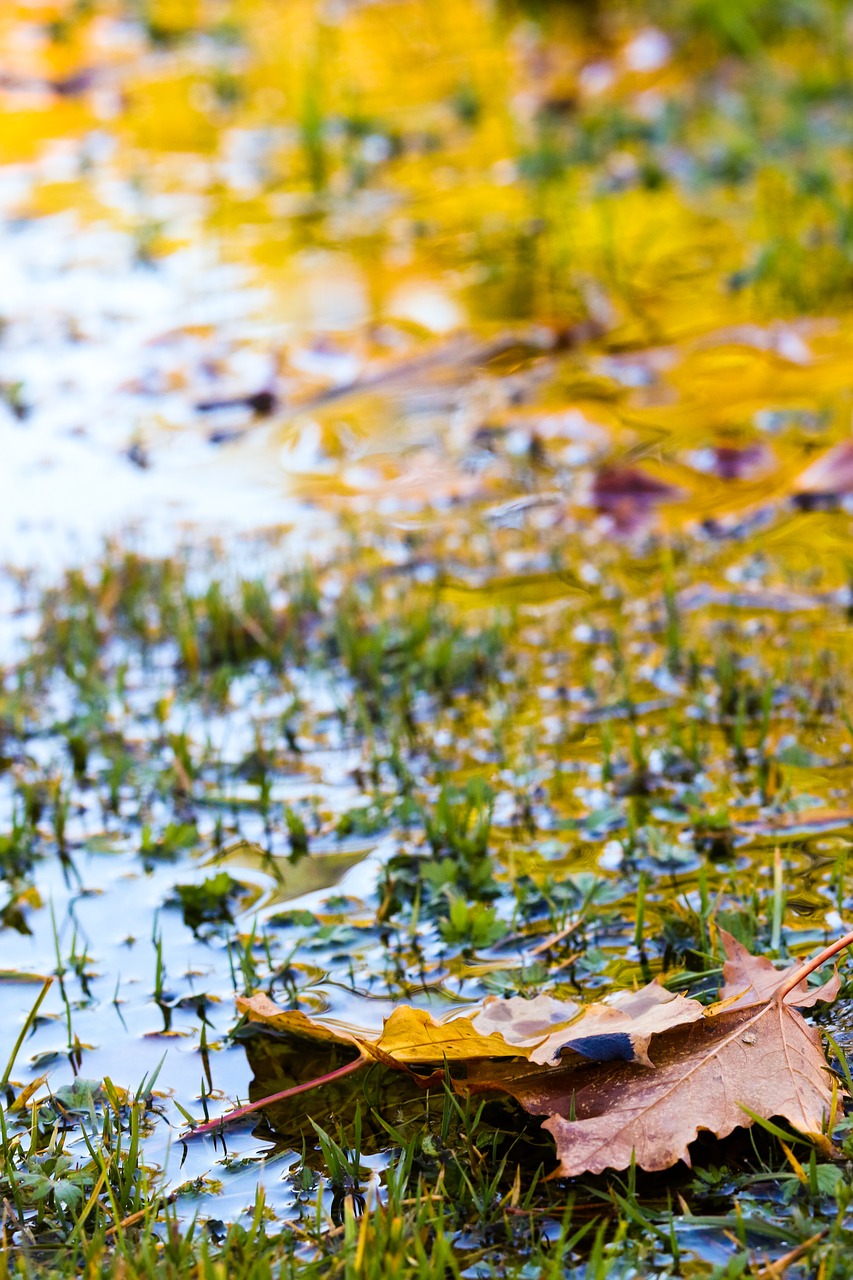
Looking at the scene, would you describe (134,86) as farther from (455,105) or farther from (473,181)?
(473,181)

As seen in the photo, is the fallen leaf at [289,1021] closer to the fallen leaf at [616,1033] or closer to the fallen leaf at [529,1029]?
the fallen leaf at [529,1029]

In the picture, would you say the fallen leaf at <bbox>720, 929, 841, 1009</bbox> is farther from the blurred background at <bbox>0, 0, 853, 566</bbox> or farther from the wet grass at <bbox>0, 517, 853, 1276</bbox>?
the blurred background at <bbox>0, 0, 853, 566</bbox>

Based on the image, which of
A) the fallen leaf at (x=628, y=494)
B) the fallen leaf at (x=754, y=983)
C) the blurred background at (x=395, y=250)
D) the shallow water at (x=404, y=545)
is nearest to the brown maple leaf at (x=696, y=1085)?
the fallen leaf at (x=754, y=983)

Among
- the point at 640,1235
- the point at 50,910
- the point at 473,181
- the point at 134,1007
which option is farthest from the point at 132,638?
the point at 473,181

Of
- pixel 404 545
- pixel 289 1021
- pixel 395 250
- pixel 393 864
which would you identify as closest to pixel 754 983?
pixel 289 1021

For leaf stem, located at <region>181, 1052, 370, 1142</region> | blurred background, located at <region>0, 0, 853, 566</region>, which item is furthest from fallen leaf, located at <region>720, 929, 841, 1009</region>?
blurred background, located at <region>0, 0, 853, 566</region>

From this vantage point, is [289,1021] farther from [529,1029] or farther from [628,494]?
[628,494]

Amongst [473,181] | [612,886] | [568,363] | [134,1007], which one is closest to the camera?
[134,1007]
